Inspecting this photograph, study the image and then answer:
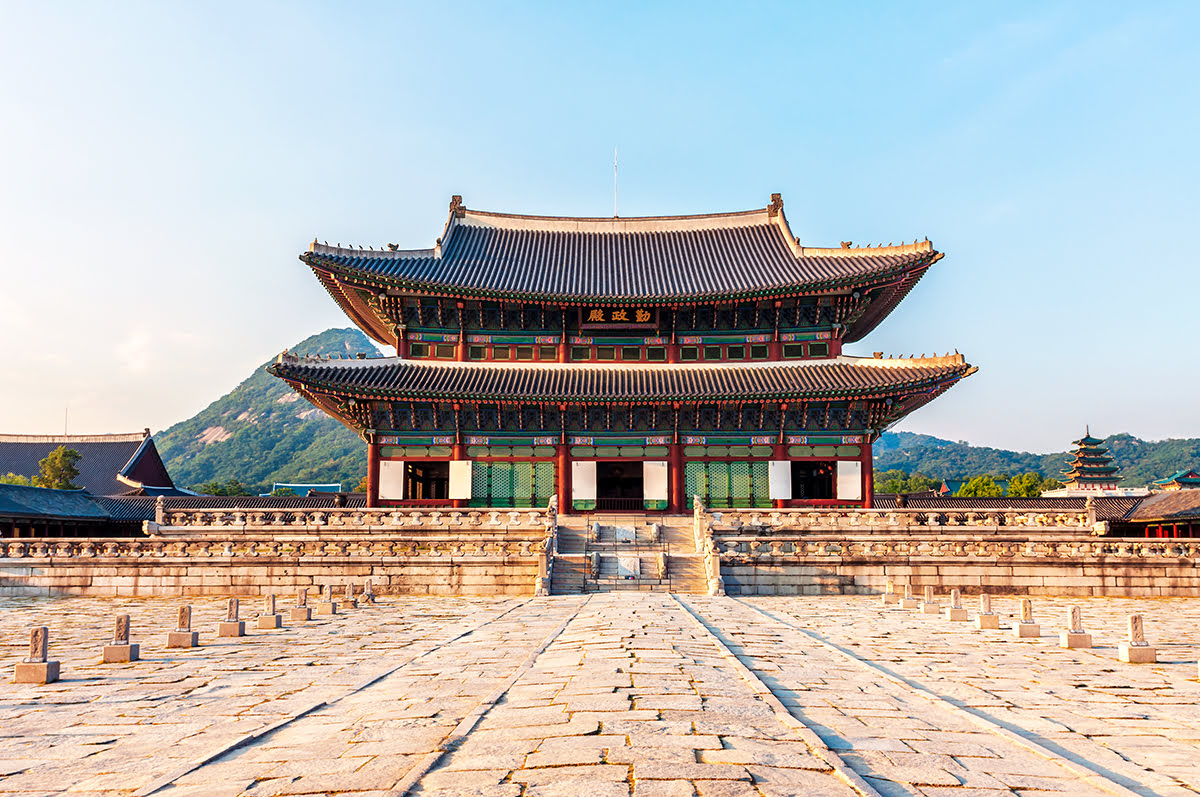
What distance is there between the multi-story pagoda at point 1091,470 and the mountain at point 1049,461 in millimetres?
42185

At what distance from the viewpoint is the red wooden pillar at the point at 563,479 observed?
32.8 metres

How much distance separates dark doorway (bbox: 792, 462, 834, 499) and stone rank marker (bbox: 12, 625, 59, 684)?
2681cm

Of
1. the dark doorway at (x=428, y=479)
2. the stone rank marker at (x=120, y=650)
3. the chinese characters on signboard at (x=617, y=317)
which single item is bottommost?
the stone rank marker at (x=120, y=650)

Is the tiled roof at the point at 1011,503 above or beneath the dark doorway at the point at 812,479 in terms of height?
beneath

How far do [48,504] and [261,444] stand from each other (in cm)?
12339

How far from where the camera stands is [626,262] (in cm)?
3928

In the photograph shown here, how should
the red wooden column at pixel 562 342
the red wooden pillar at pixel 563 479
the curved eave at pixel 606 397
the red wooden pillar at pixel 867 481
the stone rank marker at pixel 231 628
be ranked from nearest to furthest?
1. the stone rank marker at pixel 231 628
2. the curved eave at pixel 606 397
3. the red wooden pillar at pixel 867 481
4. the red wooden pillar at pixel 563 479
5. the red wooden column at pixel 562 342

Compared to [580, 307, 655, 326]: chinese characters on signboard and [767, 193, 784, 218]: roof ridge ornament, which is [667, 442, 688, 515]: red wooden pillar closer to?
[580, 307, 655, 326]: chinese characters on signboard

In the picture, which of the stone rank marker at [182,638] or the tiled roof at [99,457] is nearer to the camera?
the stone rank marker at [182,638]

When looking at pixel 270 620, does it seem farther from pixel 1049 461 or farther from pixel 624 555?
pixel 1049 461

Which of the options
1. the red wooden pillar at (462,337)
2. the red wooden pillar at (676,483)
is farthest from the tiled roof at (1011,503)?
the red wooden pillar at (462,337)

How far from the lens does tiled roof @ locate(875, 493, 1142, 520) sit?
35.9m

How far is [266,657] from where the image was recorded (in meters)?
11.7

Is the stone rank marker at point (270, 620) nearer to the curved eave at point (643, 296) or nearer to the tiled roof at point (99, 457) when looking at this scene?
the curved eave at point (643, 296)
